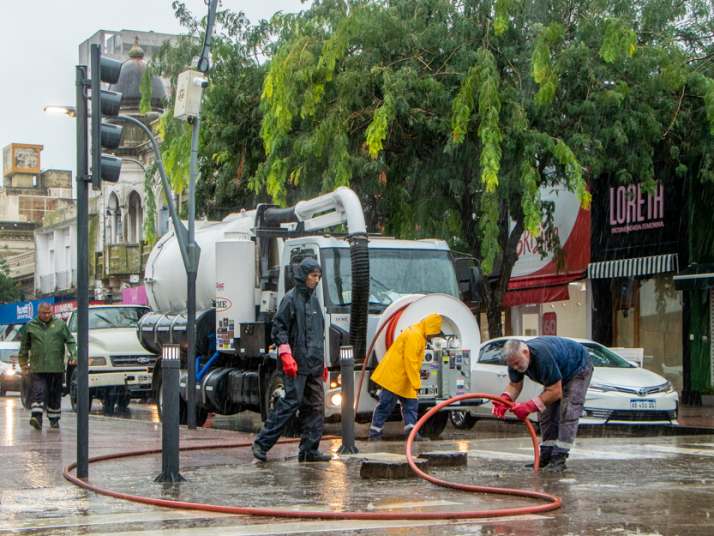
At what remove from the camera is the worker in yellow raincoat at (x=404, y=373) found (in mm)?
15852

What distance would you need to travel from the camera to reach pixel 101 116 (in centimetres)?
1131

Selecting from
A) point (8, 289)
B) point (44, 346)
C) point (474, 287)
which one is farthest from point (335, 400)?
point (8, 289)

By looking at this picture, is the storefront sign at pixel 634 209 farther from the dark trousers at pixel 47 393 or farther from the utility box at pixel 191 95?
the dark trousers at pixel 47 393

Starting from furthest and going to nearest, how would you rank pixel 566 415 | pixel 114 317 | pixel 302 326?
1. pixel 114 317
2. pixel 302 326
3. pixel 566 415

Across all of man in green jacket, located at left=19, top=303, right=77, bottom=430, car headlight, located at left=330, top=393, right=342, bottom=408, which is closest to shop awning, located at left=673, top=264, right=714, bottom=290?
car headlight, located at left=330, top=393, right=342, bottom=408

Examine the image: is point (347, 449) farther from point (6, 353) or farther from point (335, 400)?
point (6, 353)

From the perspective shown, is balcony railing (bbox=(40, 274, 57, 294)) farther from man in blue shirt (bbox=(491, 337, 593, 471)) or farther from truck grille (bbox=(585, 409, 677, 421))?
man in blue shirt (bbox=(491, 337, 593, 471))

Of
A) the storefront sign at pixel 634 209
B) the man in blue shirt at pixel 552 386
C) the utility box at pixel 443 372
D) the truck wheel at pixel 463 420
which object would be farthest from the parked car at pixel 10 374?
the man in blue shirt at pixel 552 386

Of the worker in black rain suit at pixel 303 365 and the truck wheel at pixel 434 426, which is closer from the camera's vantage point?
the worker in black rain suit at pixel 303 365

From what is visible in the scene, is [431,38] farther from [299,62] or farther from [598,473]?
[598,473]

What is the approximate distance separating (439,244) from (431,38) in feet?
19.1

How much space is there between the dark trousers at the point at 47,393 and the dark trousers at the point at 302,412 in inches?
285

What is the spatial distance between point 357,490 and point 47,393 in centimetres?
998

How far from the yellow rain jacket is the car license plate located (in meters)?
4.60
